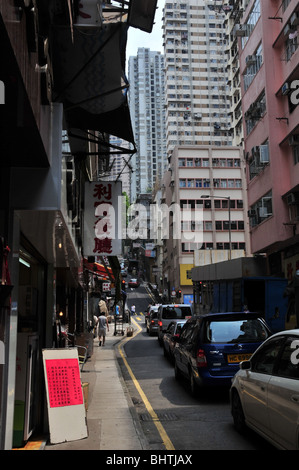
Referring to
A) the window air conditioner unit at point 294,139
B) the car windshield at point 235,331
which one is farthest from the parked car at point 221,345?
the window air conditioner unit at point 294,139

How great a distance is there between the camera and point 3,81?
3295mm

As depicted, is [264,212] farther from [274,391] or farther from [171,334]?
[274,391]

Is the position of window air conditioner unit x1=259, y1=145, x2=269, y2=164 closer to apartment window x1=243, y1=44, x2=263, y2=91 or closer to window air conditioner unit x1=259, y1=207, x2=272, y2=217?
window air conditioner unit x1=259, y1=207, x2=272, y2=217

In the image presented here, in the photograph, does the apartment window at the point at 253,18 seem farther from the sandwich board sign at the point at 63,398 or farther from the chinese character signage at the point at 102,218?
the sandwich board sign at the point at 63,398

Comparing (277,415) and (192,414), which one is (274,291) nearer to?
(192,414)

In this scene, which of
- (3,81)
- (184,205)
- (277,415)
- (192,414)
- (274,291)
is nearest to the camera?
(3,81)

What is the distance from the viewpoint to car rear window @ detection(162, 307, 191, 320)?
74.4 ft

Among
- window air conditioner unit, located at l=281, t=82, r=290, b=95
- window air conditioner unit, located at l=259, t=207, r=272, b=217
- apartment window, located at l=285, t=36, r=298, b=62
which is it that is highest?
apartment window, located at l=285, t=36, r=298, b=62

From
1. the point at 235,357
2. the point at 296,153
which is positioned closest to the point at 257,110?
the point at 296,153

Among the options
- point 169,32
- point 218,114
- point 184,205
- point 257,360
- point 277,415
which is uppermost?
point 169,32

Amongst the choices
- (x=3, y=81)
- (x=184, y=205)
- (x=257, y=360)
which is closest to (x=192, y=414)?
(x=257, y=360)

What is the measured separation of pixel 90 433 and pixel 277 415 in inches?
122

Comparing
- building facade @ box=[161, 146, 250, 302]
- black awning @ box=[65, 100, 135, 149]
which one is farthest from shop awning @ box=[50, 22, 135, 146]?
building facade @ box=[161, 146, 250, 302]

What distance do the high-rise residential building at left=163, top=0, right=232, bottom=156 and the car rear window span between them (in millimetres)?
67131
